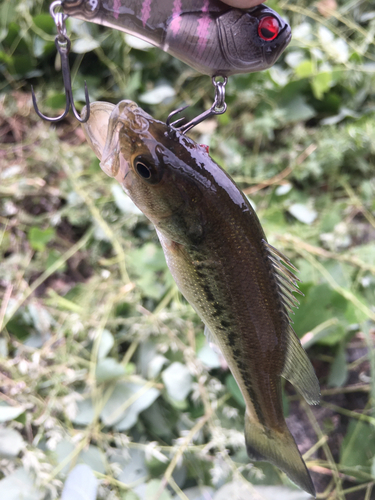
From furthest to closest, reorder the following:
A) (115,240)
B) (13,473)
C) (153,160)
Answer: (115,240) < (13,473) < (153,160)

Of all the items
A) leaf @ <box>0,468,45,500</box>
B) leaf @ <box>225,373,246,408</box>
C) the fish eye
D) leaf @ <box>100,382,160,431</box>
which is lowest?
leaf @ <box>0,468,45,500</box>

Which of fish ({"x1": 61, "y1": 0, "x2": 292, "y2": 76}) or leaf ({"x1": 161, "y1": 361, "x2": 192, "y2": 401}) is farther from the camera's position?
leaf ({"x1": 161, "y1": 361, "x2": 192, "y2": 401})

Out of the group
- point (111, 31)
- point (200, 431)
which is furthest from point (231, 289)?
point (111, 31)

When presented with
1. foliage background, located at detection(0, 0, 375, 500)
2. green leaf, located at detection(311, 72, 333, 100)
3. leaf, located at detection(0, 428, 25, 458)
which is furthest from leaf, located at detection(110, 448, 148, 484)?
green leaf, located at detection(311, 72, 333, 100)

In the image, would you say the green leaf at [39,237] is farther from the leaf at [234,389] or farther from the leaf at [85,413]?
the leaf at [234,389]

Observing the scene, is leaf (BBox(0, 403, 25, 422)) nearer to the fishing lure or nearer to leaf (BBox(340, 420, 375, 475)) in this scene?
the fishing lure

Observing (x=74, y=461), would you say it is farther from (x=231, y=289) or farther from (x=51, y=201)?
(x=51, y=201)

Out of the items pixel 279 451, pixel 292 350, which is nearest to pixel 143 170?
pixel 292 350
